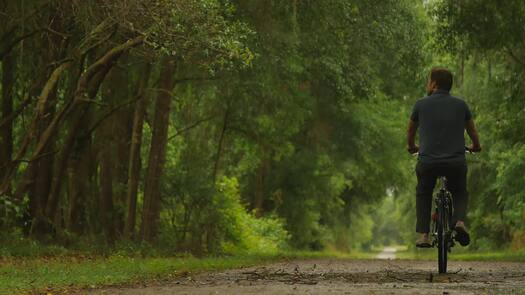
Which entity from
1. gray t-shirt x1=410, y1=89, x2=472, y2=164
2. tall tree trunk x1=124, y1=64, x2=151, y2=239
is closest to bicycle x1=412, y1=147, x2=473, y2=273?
gray t-shirt x1=410, y1=89, x2=472, y2=164

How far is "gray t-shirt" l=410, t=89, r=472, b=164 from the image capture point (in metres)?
10.7

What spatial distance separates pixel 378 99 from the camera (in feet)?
105

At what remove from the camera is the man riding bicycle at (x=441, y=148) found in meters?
10.7

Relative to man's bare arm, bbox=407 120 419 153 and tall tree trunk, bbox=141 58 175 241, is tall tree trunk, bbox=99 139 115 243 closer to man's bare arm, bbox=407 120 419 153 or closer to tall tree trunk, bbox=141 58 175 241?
tall tree trunk, bbox=141 58 175 241

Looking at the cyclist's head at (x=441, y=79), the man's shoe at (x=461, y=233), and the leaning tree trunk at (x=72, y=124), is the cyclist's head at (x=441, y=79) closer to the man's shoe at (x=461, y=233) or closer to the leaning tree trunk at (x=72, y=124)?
the man's shoe at (x=461, y=233)

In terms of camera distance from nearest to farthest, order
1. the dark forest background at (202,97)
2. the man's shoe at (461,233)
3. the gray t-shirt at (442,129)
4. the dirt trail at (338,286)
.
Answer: the dirt trail at (338,286)
the gray t-shirt at (442,129)
the man's shoe at (461,233)
the dark forest background at (202,97)

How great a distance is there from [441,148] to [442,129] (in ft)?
0.74

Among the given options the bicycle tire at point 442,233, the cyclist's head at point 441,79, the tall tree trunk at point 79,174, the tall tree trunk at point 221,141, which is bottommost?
the bicycle tire at point 442,233

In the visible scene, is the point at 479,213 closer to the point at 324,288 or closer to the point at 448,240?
the point at 448,240

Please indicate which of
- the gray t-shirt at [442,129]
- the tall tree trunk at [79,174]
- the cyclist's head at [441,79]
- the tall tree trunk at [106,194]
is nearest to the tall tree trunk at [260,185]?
the tall tree trunk at [79,174]

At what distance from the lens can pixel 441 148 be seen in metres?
10.7

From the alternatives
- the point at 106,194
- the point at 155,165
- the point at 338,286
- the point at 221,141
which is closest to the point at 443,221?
the point at 338,286

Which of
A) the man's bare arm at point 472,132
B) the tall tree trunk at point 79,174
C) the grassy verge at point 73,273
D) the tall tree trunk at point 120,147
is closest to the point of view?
the grassy verge at point 73,273

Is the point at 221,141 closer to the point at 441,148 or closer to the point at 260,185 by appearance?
the point at 260,185
